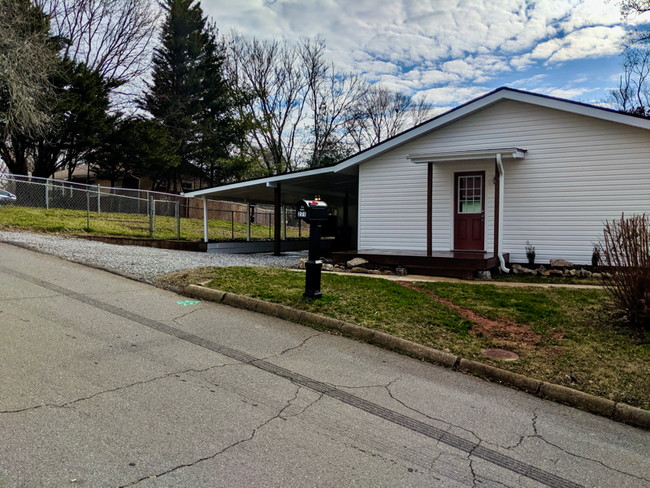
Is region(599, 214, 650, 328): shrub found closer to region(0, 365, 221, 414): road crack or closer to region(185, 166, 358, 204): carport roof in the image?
region(0, 365, 221, 414): road crack

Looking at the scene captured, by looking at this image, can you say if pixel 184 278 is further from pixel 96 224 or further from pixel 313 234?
pixel 96 224

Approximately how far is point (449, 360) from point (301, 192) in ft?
45.6

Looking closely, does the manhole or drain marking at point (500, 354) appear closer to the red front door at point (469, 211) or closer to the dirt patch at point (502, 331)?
the dirt patch at point (502, 331)

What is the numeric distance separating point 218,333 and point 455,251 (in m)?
8.28

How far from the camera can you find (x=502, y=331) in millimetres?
5766

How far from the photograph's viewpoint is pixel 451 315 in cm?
635

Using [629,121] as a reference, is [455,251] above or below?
below

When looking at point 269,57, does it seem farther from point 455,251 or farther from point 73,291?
point 73,291

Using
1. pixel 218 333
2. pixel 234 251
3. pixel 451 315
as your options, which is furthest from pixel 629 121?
pixel 234 251

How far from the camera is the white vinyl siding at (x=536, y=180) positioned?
33.8 ft

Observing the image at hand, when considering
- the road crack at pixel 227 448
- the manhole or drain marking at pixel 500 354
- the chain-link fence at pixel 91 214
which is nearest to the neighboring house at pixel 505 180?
the manhole or drain marking at pixel 500 354

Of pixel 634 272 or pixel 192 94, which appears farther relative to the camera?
pixel 192 94

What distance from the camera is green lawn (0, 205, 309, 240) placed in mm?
16562

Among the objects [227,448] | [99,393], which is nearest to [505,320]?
[227,448]
